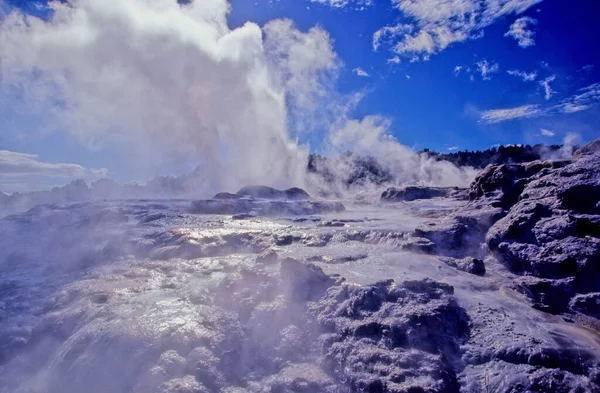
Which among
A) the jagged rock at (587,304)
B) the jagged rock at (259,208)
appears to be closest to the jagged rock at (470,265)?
the jagged rock at (587,304)

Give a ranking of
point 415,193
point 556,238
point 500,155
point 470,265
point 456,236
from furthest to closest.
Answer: point 500,155 → point 415,193 → point 456,236 → point 470,265 → point 556,238

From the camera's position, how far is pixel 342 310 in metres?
5.52

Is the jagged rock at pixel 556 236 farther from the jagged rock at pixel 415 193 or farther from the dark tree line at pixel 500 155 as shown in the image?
the dark tree line at pixel 500 155

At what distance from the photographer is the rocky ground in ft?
14.6

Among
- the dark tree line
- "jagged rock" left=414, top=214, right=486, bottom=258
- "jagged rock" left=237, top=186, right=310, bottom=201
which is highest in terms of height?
the dark tree line

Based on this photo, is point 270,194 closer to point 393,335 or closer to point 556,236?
point 556,236

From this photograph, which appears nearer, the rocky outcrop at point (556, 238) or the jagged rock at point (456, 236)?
the rocky outcrop at point (556, 238)

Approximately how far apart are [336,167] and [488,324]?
3300cm

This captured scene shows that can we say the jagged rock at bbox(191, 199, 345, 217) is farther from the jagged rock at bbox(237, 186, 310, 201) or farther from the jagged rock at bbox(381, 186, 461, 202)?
the jagged rock at bbox(381, 186, 461, 202)

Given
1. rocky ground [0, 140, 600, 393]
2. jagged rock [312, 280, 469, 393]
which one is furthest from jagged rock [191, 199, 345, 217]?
jagged rock [312, 280, 469, 393]

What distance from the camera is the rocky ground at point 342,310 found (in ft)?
14.6

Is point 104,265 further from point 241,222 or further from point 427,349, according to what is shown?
point 427,349

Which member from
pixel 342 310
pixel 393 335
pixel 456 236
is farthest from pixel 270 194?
pixel 393 335

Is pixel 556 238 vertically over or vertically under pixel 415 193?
under
